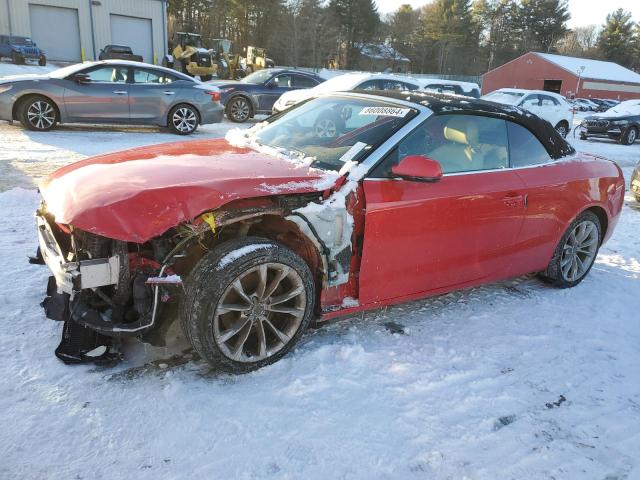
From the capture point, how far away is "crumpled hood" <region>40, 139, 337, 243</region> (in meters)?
2.47

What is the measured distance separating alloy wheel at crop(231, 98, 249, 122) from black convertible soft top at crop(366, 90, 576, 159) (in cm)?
1062

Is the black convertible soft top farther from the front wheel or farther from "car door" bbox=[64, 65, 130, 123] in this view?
the front wheel

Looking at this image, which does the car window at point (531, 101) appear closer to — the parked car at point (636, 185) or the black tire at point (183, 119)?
the parked car at point (636, 185)

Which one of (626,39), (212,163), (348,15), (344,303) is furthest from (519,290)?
(626,39)

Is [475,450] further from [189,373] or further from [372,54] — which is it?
[372,54]

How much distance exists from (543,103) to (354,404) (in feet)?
55.7

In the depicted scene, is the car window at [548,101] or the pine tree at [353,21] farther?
the pine tree at [353,21]

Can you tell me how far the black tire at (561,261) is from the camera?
4.42 meters

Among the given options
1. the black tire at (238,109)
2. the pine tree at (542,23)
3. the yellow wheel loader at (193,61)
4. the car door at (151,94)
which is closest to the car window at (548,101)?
the black tire at (238,109)

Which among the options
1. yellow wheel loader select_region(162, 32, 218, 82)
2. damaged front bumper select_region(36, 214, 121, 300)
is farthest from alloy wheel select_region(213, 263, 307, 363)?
yellow wheel loader select_region(162, 32, 218, 82)

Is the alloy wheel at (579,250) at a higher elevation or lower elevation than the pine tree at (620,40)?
lower

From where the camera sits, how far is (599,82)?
50188 mm

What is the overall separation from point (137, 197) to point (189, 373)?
1.04m

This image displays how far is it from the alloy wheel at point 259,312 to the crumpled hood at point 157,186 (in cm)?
46
